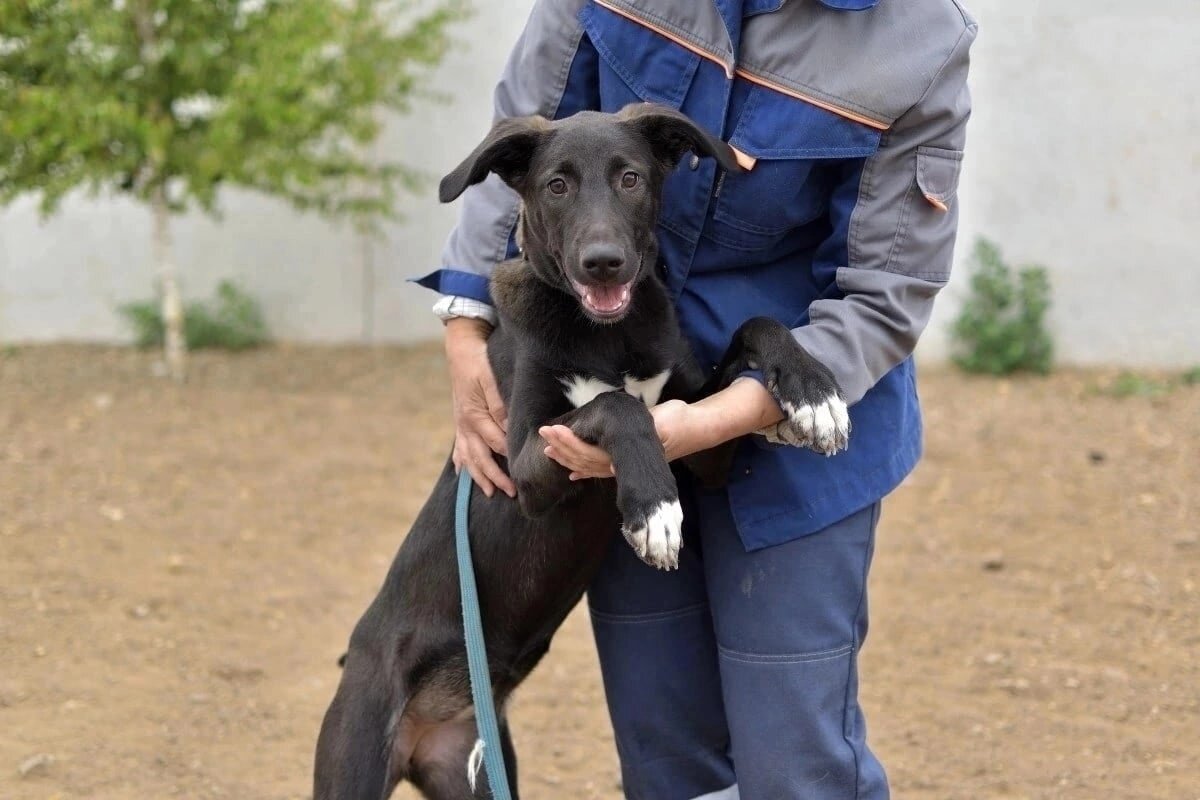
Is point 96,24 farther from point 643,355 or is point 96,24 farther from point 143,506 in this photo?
point 643,355

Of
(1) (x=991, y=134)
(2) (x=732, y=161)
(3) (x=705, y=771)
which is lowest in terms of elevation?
(3) (x=705, y=771)

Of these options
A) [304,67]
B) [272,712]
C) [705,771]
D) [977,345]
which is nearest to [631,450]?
[705,771]

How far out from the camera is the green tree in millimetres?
6910

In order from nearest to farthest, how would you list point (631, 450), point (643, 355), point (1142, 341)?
point (631, 450) → point (643, 355) → point (1142, 341)

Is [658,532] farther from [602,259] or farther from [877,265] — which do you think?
[877,265]

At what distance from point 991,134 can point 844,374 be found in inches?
231

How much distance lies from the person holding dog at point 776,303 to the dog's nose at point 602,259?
215mm

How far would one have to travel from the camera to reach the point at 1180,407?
279 inches

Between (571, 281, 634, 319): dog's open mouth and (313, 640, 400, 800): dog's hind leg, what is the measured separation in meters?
0.86

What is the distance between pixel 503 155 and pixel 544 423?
1.74 ft

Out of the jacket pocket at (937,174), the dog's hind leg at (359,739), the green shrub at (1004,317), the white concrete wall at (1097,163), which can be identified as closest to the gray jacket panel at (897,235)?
the jacket pocket at (937,174)

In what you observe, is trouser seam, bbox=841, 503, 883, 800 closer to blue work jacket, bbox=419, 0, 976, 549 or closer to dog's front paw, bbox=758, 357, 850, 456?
blue work jacket, bbox=419, 0, 976, 549

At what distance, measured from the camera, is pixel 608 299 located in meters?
2.46

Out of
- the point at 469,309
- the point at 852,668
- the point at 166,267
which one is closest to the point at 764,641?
the point at 852,668
